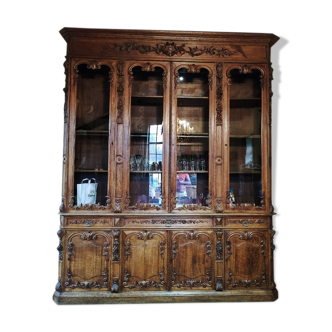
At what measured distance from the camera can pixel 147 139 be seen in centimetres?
324

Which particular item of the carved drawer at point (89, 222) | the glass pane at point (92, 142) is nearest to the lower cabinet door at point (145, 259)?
the carved drawer at point (89, 222)

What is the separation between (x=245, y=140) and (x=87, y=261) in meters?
2.34

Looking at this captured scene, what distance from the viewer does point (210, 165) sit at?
124 inches

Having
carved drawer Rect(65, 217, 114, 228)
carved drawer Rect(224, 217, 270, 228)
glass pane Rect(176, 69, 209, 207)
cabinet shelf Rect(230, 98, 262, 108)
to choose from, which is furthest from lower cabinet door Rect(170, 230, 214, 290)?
cabinet shelf Rect(230, 98, 262, 108)

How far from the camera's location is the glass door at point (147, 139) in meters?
3.14

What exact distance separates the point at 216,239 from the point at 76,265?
1616 millimetres

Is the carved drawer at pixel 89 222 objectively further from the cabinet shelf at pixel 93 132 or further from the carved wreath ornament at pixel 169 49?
the carved wreath ornament at pixel 169 49

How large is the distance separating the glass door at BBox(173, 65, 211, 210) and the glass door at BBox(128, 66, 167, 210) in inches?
8.3

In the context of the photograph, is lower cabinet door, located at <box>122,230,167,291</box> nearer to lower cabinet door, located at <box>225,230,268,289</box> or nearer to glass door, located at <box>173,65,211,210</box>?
glass door, located at <box>173,65,211,210</box>

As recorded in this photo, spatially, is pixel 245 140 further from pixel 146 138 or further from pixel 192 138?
pixel 146 138

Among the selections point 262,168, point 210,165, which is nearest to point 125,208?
point 210,165

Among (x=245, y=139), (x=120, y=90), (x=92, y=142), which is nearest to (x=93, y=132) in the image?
(x=92, y=142)

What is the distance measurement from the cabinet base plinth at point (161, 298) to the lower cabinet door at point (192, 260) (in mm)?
99

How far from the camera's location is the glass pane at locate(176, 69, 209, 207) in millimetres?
3166
